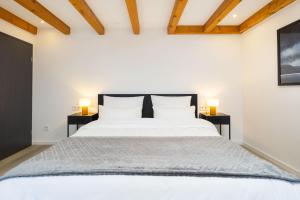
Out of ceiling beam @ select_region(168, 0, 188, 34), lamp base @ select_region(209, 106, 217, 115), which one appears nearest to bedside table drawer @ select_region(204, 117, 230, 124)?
lamp base @ select_region(209, 106, 217, 115)

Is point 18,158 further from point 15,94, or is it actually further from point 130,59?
point 130,59

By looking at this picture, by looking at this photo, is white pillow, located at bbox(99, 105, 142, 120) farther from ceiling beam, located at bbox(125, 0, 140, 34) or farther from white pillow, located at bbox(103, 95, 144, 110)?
ceiling beam, located at bbox(125, 0, 140, 34)

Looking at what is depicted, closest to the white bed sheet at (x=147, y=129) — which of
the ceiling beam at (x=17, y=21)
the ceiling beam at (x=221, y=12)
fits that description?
the ceiling beam at (x=221, y=12)

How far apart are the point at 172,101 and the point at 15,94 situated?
2.77m

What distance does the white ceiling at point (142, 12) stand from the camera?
3.02 m

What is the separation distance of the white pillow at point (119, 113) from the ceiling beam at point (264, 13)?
2.49 meters

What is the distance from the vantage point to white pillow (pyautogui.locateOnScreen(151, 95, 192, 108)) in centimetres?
373

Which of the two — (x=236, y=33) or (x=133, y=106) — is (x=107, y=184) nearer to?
(x=133, y=106)

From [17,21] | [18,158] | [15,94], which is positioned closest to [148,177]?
[18,158]

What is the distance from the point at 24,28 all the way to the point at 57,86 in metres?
1.17

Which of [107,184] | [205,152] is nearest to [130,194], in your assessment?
[107,184]

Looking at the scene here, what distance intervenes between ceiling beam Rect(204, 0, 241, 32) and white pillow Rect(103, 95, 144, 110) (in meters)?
1.80

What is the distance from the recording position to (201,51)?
13.6 feet

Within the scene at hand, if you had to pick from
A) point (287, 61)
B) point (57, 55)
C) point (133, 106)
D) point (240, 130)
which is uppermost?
point (57, 55)
